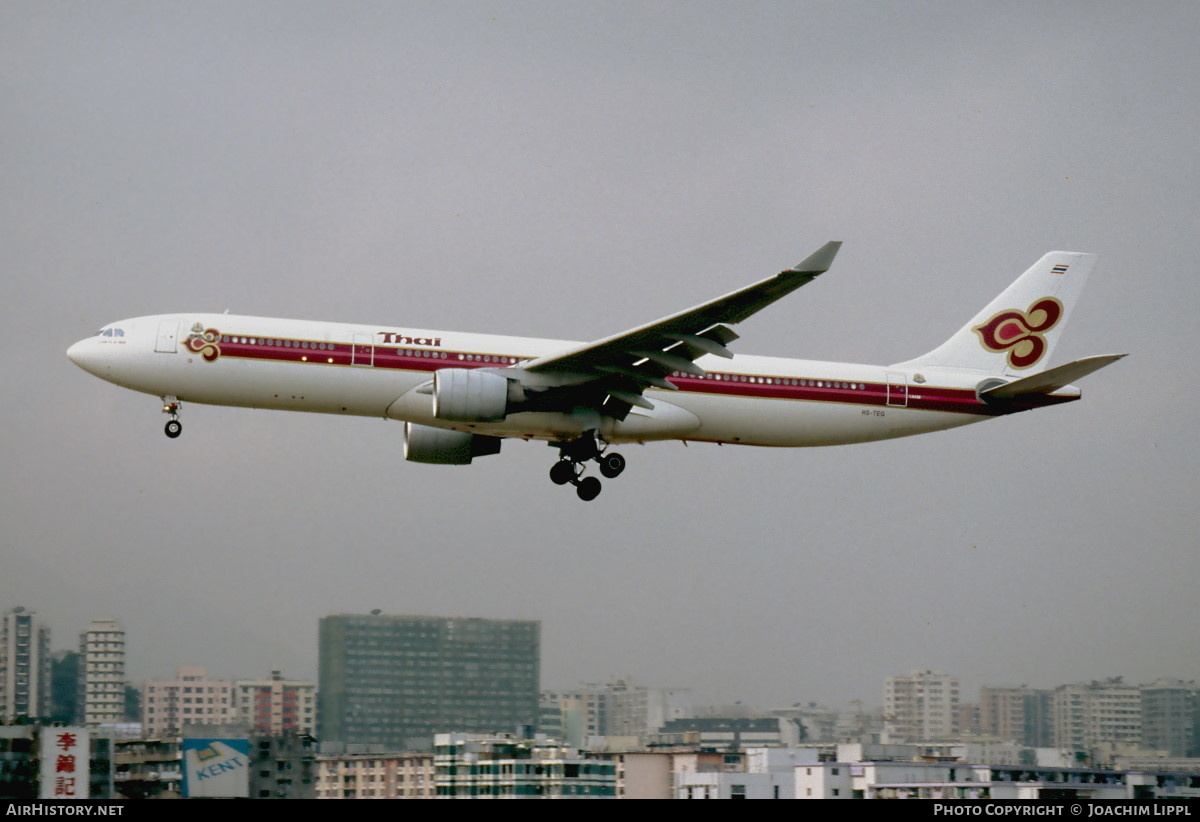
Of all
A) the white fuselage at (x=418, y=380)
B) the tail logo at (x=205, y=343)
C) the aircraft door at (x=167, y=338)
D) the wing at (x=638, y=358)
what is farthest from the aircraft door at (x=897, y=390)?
the aircraft door at (x=167, y=338)

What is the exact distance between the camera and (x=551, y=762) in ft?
144

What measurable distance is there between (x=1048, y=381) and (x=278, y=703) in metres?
26.8

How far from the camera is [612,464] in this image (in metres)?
39.0

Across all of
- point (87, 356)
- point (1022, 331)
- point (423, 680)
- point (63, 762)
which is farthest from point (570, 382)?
point (423, 680)

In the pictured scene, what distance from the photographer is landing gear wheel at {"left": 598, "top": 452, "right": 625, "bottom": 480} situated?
38.9 m

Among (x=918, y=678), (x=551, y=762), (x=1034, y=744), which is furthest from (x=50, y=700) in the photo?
(x=1034, y=744)

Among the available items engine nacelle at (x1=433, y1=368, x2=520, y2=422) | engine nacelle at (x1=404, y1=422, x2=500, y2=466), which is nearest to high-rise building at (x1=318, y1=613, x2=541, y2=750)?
engine nacelle at (x1=404, y1=422, x2=500, y2=466)

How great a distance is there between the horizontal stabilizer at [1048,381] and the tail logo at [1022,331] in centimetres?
177

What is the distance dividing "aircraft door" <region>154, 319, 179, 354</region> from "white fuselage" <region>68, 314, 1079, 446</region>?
0.08 ft

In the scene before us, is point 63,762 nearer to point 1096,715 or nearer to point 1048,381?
point 1048,381

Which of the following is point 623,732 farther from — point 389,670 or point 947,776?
point 947,776

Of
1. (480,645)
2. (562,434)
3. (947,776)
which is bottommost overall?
(947,776)

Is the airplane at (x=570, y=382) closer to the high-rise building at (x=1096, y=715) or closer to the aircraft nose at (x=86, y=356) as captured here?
the aircraft nose at (x=86, y=356)
